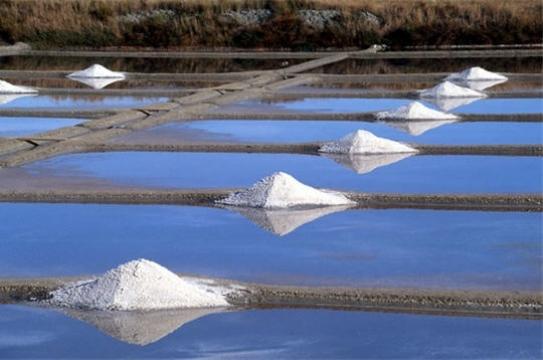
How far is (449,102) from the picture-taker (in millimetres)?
7941

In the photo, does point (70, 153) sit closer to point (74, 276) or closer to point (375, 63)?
point (74, 276)

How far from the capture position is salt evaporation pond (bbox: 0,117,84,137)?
670 centimetres

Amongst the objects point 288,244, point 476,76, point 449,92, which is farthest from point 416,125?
point 288,244

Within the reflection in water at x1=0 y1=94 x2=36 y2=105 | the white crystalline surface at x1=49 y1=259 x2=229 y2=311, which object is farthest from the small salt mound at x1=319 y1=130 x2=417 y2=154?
the reflection in water at x1=0 y1=94 x2=36 y2=105

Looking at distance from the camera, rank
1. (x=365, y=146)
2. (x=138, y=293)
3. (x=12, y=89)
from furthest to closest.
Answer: (x=12, y=89), (x=365, y=146), (x=138, y=293)

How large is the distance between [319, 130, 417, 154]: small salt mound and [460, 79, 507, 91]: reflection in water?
10.2ft

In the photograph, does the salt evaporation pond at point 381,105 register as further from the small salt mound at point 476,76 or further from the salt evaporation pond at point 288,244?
the salt evaporation pond at point 288,244

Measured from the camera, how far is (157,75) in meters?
10.3

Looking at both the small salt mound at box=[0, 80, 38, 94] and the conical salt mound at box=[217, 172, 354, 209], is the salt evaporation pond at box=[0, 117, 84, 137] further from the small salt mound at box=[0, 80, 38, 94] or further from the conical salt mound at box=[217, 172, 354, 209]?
the conical salt mound at box=[217, 172, 354, 209]

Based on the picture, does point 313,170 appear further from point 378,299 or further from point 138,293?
point 138,293

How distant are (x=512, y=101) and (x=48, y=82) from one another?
3.82 m

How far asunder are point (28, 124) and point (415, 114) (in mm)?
2224

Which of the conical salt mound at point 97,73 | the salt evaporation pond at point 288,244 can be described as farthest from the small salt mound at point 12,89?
the salt evaporation pond at point 288,244

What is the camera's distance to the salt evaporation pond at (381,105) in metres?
7.59
